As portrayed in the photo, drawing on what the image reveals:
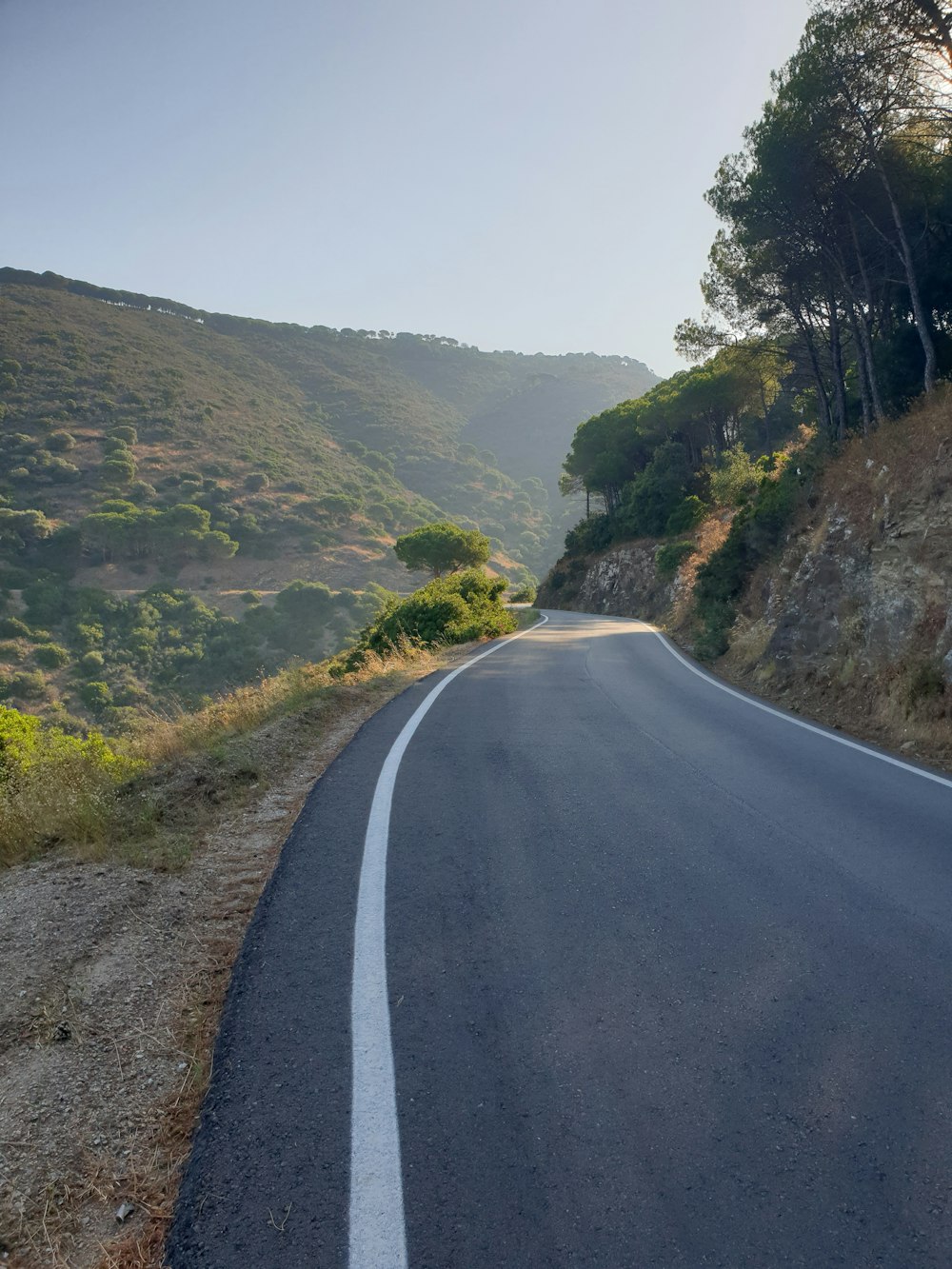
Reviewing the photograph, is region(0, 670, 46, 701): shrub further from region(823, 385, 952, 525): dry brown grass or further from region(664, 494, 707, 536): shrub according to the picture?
region(823, 385, 952, 525): dry brown grass

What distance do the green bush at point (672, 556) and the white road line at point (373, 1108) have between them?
32.9m

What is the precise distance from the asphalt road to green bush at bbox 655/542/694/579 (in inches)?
1193

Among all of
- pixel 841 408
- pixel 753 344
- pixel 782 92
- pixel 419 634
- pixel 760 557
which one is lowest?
pixel 419 634

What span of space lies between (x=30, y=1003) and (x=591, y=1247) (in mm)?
2654

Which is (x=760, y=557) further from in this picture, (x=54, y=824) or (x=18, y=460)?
(x=18, y=460)

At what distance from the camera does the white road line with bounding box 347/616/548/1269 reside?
6.77ft

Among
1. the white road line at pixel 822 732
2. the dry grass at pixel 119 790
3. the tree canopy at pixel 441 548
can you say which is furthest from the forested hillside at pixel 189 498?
the white road line at pixel 822 732

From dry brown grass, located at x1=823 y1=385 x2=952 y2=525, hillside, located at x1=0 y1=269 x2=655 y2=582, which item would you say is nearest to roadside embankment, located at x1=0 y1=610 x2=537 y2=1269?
dry brown grass, located at x1=823 y1=385 x2=952 y2=525

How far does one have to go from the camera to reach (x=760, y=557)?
60.3ft

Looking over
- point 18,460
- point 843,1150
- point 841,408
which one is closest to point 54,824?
point 843,1150

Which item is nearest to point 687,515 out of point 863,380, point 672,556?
point 672,556

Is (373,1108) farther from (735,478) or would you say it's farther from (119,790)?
(735,478)

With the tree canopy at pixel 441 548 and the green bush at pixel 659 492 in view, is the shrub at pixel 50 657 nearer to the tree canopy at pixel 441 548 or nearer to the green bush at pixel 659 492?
the tree canopy at pixel 441 548

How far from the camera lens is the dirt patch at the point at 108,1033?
87.7 inches
